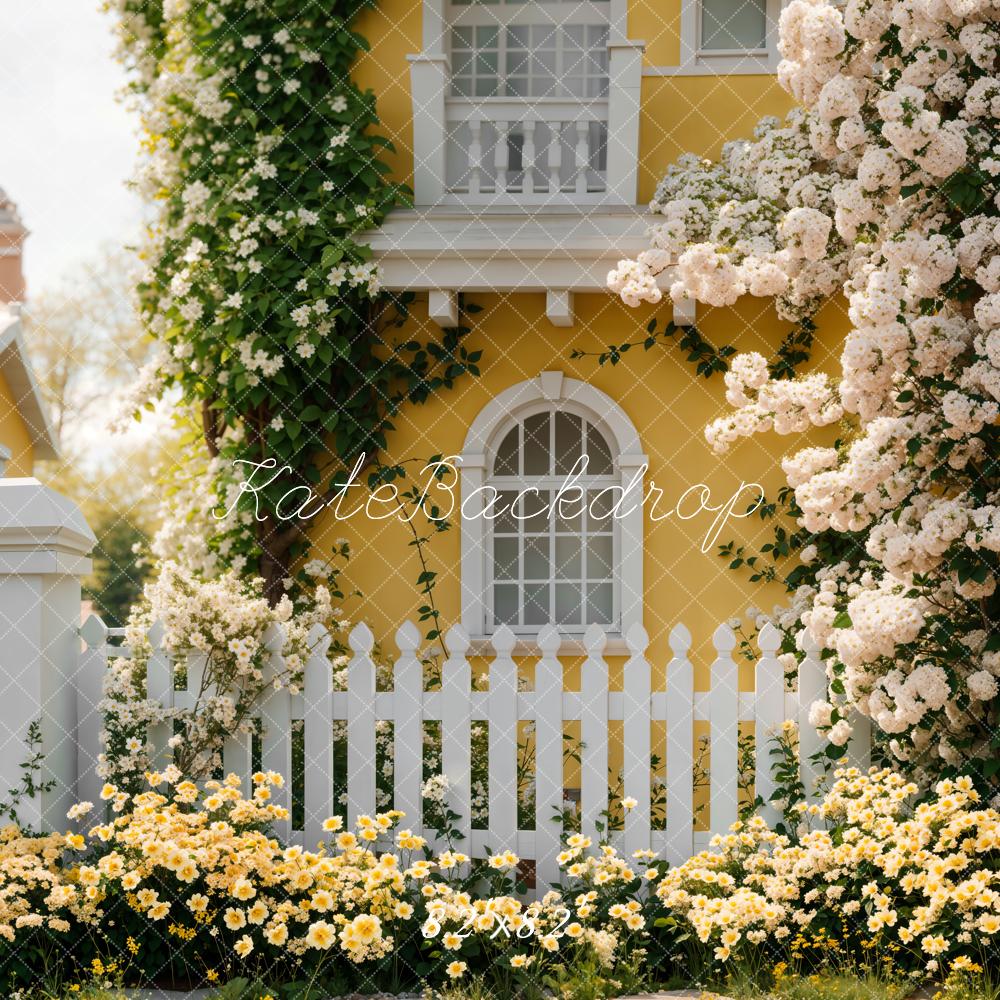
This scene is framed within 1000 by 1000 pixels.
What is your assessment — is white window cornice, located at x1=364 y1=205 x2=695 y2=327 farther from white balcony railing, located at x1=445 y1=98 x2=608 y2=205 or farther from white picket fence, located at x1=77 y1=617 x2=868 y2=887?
white picket fence, located at x1=77 y1=617 x2=868 y2=887

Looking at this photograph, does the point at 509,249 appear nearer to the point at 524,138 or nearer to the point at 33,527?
the point at 524,138

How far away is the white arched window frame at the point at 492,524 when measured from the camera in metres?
8.04

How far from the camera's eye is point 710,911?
4.40 meters

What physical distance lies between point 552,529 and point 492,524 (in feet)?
1.30

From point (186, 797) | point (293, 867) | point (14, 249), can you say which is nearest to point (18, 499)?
point (186, 797)

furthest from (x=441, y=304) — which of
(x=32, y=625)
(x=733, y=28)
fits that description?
(x=32, y=625)

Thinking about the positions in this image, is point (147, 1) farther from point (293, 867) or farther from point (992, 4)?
point (293, 867)

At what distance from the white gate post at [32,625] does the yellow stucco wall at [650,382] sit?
9.50 ft

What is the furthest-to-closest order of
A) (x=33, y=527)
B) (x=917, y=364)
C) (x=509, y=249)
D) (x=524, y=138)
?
(x=524, y=138) < (x=509, y=249) < (x=917, y=364) < (x=33, y=527)

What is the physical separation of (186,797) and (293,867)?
1.92 ft

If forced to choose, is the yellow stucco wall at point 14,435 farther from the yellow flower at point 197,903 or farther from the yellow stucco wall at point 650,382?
the yellow flower at point 197,903

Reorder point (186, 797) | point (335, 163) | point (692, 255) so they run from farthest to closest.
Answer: point (335, 163) → point (692, 255) → point (186, 797)

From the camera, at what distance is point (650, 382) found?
8.17 meters

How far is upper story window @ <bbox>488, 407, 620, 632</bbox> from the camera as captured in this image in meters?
8.25
